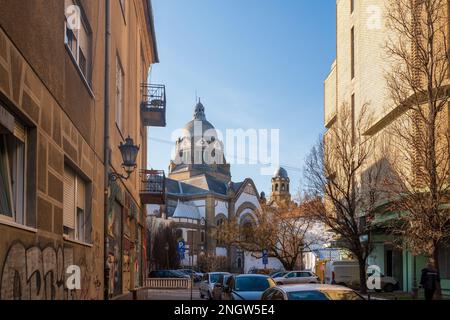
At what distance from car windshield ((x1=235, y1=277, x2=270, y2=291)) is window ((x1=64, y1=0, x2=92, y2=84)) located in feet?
24.0

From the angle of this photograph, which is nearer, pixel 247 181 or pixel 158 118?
pixel 158 118

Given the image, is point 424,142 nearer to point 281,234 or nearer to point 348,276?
point 348,276

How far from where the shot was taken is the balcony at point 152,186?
94.2 feet

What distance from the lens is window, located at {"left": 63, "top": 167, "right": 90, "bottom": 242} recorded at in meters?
11.1

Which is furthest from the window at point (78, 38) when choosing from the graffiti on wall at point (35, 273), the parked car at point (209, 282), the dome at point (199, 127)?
the dome at point (199, 127)

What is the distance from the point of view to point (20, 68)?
7.27 meters

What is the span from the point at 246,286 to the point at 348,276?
2334 centimetres
